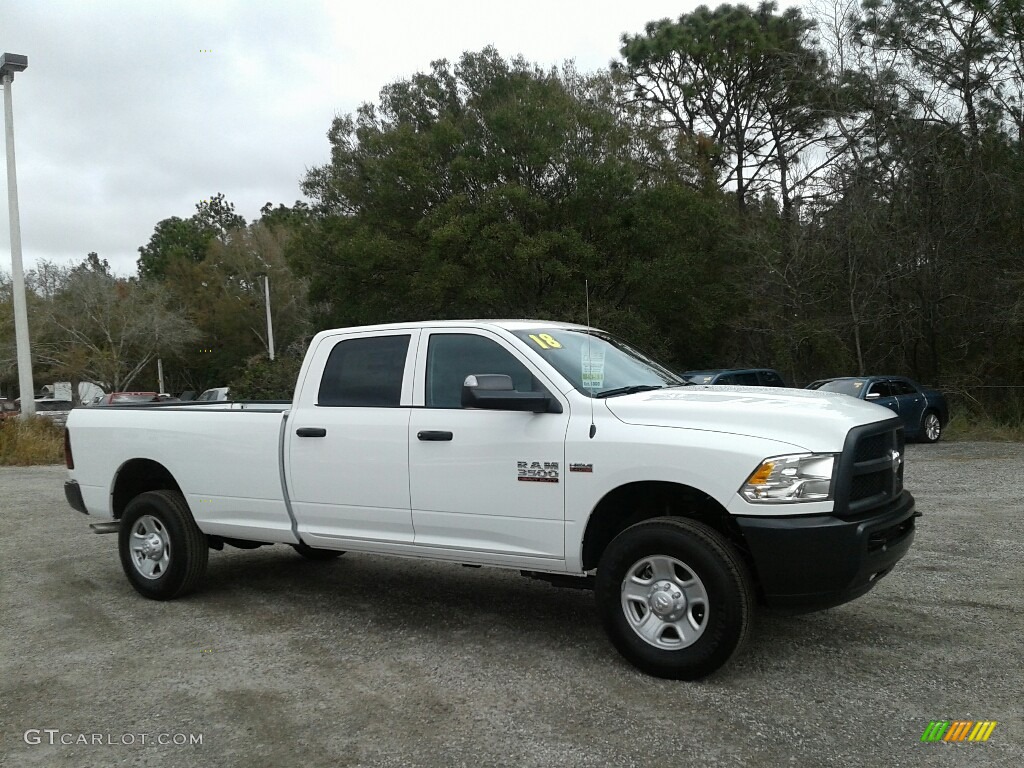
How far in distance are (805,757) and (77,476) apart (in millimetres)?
5893

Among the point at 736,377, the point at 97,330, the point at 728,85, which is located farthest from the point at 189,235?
the point at 736,377

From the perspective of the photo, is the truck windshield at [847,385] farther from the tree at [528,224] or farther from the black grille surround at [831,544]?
the black grille surround at [831,544]

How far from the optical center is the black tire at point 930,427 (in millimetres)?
18234

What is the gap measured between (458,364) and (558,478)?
3.46 feet

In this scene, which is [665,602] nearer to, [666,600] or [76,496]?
[666,600]

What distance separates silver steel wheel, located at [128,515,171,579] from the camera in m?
6.65

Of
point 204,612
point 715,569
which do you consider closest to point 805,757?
point 715,569

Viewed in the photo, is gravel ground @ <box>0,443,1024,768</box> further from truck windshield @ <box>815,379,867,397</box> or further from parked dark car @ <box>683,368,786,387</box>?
truck windshield @ <box>815,379,867,397</box>

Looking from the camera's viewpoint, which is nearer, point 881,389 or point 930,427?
point 881,389

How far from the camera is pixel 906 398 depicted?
17.9 meters

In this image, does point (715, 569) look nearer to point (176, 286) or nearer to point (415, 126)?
point (415, 126)

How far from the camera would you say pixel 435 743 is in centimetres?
399

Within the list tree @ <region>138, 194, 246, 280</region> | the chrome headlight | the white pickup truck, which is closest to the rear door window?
the white pickup truck

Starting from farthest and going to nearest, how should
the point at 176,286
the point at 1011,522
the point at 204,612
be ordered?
the point at 176,286
the point at 1011,522
the point at 204,612
